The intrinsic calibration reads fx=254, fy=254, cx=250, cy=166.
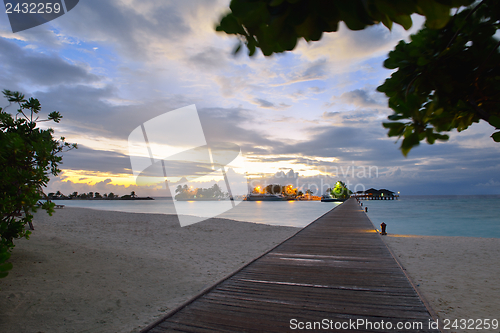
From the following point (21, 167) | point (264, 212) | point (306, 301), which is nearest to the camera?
point (306, 301)

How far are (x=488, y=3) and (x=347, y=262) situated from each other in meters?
5.92

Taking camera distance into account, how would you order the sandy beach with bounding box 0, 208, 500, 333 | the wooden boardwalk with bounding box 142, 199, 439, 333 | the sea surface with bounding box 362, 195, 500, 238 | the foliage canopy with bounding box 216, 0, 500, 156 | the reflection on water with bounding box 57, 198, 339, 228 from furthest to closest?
the reflection on water with bounding box 57, 198, 339, 228
the sea surface with bounding box 362, 195, 500, 238
the sandy beach with bounding box 0, 208, 500, 333
the wooden boardwalk with bounding box 142, 199, 439, 333
the foliage canopy with bounding box 216, 0, 500, 156

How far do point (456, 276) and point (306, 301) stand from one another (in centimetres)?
615

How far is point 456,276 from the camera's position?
7.39 meters

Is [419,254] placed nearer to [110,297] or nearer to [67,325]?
[110,297]

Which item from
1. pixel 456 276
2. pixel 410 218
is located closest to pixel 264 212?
pixel 410 218

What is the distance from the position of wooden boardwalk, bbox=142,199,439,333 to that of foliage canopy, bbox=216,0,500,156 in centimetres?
288

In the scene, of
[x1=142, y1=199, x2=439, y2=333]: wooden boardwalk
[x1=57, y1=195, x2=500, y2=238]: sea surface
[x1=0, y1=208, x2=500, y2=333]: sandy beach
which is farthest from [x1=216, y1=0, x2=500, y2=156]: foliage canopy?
[x1=57, y1=195, x2=500, y2=238]: sea surface

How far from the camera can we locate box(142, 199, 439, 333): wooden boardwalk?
342 centimetres

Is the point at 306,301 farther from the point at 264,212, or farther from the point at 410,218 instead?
the point at 264,212

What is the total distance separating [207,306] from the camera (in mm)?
3928

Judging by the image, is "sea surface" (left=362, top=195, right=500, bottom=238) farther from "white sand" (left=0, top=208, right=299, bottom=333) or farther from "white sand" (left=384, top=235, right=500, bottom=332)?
"white sand" (left=0, top=208, right=299, bottom=333)

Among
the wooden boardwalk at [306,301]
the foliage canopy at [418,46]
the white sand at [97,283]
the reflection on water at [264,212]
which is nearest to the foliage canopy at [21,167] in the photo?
the white sand at [97,283]

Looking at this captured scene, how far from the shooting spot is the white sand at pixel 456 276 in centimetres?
515
